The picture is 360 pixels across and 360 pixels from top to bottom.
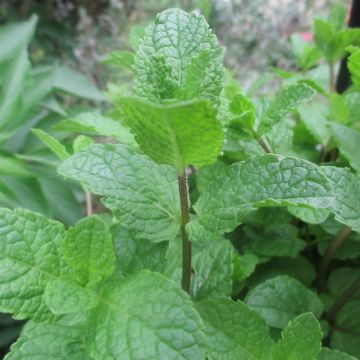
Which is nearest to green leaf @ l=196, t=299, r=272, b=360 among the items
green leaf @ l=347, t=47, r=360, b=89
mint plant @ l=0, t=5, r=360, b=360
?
mint plant @ l=0, t=5, r=360, b=360

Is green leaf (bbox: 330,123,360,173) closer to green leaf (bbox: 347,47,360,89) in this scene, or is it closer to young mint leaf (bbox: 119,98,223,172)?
green leaf (bbox: 347,47,360,89)

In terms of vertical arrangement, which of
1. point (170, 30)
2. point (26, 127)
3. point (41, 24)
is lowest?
point (26, 127)

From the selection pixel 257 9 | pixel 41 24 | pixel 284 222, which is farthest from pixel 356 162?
pixel 257 9

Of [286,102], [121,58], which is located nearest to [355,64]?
[286,102]

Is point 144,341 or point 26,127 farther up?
point 144,341

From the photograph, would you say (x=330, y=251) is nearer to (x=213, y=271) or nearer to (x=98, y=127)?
(x=213, y=271)

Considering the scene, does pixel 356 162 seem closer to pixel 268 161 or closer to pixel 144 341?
pixel 268 161
